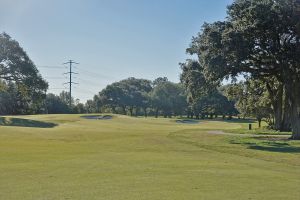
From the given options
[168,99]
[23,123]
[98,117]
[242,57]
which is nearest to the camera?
[242,57]

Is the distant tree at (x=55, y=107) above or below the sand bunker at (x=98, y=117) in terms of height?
above

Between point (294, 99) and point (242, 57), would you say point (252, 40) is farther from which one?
point (294, 99)

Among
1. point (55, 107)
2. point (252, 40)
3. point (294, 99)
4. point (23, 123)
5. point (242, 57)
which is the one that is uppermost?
point (252, 40)

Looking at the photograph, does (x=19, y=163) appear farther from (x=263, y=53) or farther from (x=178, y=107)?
(x=178, y=107)

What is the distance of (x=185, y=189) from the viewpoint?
11.5 metres

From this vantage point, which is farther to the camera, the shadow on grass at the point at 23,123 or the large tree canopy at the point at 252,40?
the shadow on grass at the point at 23,123

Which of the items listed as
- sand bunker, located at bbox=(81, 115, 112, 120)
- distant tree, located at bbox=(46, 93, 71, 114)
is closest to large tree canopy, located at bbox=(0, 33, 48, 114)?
sand bunker, located at bbox=(81, 115, 112, 120)

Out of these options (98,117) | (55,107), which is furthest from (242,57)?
(55,107)

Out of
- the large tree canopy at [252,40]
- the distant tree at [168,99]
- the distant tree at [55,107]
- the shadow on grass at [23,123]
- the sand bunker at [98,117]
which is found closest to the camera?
the large tree canopy at [252,40]

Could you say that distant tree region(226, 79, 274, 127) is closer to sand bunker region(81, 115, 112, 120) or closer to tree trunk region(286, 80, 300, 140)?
tree trunk region(286, 80, 300, 140)

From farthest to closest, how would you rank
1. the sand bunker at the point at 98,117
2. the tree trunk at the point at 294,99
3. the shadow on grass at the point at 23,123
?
the sand bunker at the point at 98,117 → the shadow on grass at the point at 23,123 → the tree trunk at the point at 294,99

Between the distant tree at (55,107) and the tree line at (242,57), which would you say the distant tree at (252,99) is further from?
the distant tree at (55,107)

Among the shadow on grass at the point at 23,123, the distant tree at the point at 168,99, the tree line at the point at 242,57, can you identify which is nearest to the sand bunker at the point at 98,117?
the shadow on grass at the point at 23,123

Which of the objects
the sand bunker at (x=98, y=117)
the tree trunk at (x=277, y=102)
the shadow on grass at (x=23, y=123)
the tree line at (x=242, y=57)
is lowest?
the shadow on grass at (x=23, y=123)
